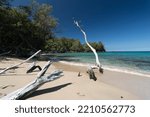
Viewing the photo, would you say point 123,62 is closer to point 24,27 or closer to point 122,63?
point 122,63

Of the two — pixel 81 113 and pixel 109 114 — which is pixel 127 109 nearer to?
pixel 109 114

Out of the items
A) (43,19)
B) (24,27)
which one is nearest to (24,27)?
Answer: (24,27)

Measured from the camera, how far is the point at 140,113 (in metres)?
4.02

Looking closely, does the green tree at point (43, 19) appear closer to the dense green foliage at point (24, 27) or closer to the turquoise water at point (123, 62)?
the dense green foliage at point (24, 27)

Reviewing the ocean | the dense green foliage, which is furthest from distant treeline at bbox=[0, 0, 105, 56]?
the ocean

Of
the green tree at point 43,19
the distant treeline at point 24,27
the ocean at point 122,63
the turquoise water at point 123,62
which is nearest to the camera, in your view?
the ocean at point 122,63

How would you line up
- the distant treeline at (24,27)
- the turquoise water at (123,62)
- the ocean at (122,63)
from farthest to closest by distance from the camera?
the distant treeline at (24,27) < the turquoise water at (123,62) < the ocean at (122,63)

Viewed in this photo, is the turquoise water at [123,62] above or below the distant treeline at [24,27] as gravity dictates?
below

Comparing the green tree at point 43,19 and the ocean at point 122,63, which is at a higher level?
the green tree at point 43,19

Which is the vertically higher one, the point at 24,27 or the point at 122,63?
the point at 24,27

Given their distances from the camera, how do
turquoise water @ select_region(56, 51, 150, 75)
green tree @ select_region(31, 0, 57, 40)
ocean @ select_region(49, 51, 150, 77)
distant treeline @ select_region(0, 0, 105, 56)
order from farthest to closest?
green tree @ select_region(31, 0, 57, 40), distant treeline @ select_region(0, 0, 105, 56), turquoise water @ select_region(56, 51, 150, 75), ocean @ select_region(49, 51, 150, 77)

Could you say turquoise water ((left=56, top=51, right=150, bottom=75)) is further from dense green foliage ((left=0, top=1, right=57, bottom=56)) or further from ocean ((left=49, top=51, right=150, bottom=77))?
dense green foliage ((left=0, top=1, right=57, bottom=56))

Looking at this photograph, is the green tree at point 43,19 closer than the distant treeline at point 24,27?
No

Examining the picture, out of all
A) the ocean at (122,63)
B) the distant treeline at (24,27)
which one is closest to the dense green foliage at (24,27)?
the distant treeline at (24,27)
